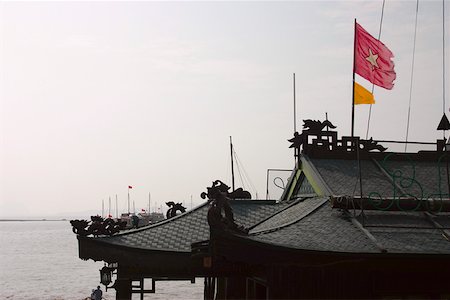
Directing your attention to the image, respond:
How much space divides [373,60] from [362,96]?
1.05 m

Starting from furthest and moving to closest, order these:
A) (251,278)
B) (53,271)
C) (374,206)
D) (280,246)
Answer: (53,271), (251,278), (374,206), (280,246)

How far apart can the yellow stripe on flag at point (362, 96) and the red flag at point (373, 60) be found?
0.38 meters

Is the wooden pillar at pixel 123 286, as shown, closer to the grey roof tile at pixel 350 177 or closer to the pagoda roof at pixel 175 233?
the pagoda roof at pixel 175 233

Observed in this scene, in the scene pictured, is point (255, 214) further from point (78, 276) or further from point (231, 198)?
point (78, 276)

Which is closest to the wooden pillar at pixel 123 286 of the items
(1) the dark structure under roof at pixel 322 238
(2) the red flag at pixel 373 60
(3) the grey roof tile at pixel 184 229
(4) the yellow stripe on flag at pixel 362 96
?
(1) the dark structure under roof at pixel 322 238

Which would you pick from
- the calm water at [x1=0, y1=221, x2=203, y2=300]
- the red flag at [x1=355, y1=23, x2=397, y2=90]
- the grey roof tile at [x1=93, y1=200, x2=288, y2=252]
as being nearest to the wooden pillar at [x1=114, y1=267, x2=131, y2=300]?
the grey roof tile at [x1=93, y1=200, x2=288, y2=252]

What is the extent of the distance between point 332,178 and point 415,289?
442 cm

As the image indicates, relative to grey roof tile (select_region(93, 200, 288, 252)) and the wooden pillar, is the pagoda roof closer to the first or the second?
grey roof tile (select_region(93, 200, 288, 252))

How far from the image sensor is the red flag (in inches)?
635

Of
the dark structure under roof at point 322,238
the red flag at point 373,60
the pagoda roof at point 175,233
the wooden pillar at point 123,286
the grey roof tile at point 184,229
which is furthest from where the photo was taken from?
the red flag at point 373,60

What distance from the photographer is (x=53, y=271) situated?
105625mm

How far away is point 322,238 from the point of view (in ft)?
39.4

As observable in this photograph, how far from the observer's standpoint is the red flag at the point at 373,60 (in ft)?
52.9

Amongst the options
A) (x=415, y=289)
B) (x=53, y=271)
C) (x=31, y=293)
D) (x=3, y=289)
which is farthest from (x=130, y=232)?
(x=53, y=271)
